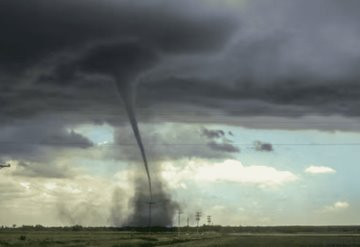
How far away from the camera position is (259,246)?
128 metres

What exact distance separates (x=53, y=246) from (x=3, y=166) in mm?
25960

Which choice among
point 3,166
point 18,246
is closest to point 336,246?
point 18,246

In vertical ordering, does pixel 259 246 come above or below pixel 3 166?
below

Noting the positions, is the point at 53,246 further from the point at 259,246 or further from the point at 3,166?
the point at 259,246

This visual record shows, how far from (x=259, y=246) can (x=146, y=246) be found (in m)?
28.1

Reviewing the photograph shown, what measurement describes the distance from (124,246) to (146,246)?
5.79m

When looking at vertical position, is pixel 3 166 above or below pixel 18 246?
above

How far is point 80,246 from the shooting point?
429 ft

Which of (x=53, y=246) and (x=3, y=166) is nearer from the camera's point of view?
(x=53, y=246)

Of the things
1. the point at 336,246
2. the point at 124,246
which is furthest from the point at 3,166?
the point at 336,246

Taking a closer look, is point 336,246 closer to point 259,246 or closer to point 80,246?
point 259,246

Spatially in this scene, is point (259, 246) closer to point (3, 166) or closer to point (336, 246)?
point (336, 246)

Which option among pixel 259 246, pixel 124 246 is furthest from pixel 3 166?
pixel 259 246

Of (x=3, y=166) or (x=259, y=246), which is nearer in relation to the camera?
(x=259, y=246)
